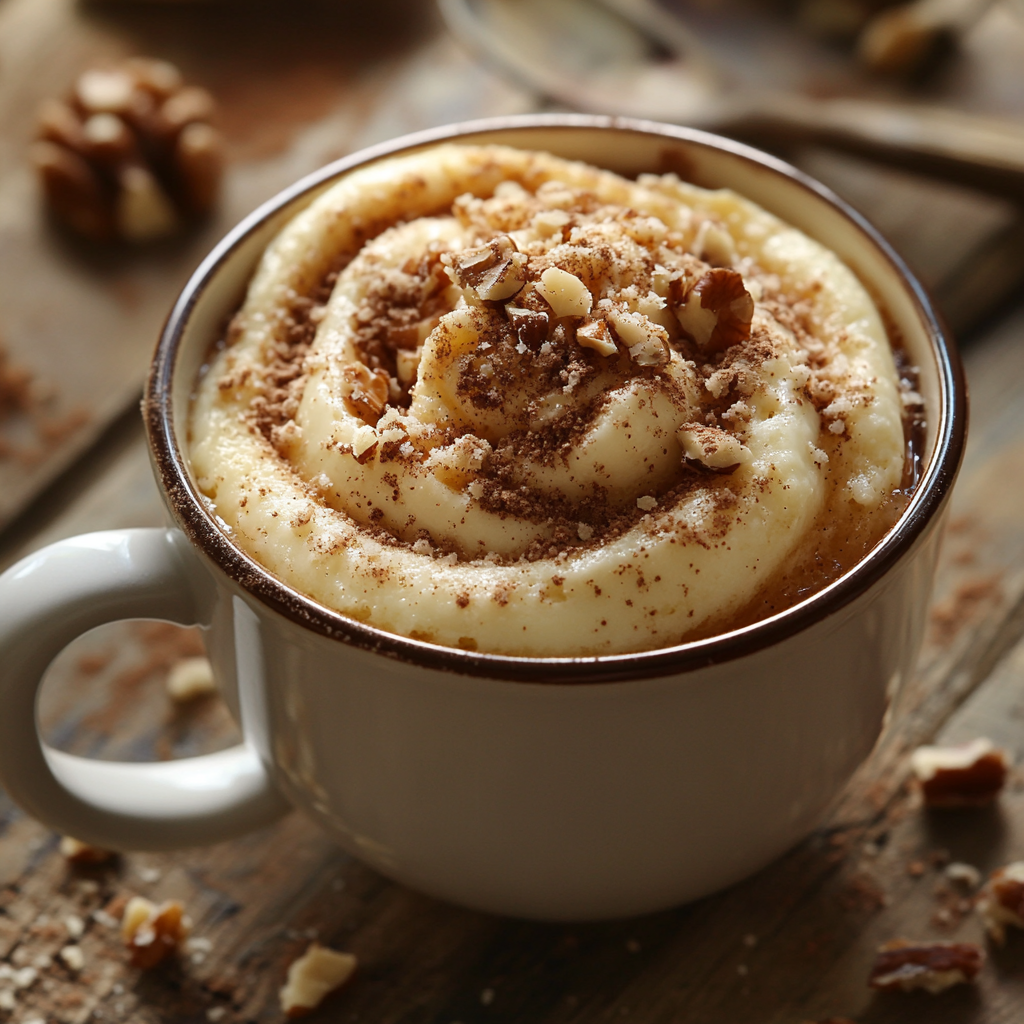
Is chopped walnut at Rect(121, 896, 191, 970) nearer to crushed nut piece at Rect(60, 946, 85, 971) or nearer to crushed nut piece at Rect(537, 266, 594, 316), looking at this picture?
crushed nut piece at Rect(60, 946, 85, 971)

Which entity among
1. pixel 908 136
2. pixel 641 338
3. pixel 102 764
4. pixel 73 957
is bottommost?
pixel 73 957

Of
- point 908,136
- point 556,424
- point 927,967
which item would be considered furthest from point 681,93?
point 927,967

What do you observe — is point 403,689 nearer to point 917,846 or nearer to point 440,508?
point 440,508

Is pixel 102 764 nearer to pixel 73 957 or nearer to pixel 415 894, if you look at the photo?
pixel 73 957

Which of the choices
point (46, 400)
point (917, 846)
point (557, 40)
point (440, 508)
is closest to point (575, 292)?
point (440, 508)

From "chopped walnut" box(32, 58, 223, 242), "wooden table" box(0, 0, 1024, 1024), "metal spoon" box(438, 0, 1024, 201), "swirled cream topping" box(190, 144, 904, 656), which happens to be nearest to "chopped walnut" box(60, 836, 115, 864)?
"wooden table" box(0, 0, 1024, 1024)

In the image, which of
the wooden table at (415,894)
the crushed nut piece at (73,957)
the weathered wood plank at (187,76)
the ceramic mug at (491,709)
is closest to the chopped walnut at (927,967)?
the wooden table at (415,894)
